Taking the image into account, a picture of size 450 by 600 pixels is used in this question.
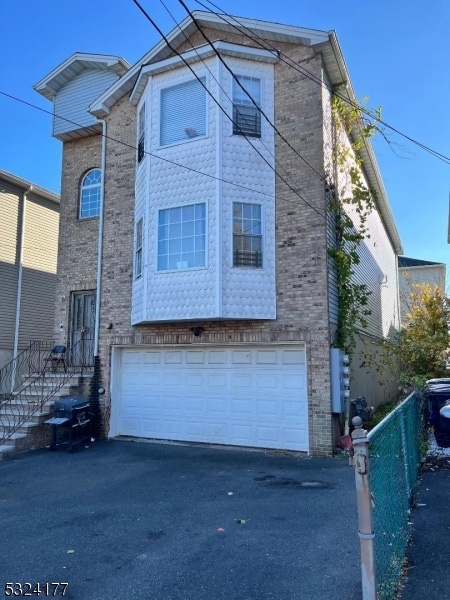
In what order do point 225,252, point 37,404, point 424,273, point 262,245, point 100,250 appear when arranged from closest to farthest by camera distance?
point 225,252, point 262,245, point 37,404, point 100,250, point 424,273

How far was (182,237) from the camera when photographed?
10320mm

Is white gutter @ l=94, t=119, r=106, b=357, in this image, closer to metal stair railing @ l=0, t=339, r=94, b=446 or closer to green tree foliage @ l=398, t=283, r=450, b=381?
metal stair railing @ l=0, t=339, r=94, b=446

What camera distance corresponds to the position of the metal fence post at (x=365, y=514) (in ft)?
9.59

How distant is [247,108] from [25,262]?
11.1 m

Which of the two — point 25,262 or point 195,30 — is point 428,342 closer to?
point 195,30

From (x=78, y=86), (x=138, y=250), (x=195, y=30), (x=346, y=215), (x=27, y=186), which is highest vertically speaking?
(x=78, y=86)

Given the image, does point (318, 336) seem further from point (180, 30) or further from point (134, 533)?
point (180, 30)

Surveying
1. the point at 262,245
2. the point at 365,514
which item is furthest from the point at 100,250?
the point at 365,514

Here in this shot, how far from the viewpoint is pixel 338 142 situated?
11.4 m

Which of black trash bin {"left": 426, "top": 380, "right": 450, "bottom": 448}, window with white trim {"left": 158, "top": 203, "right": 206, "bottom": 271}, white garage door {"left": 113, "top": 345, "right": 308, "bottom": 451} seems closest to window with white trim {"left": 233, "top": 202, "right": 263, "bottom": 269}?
window with white trim {"left": 158, "top": 203, "right": 206, "bottom": 271}

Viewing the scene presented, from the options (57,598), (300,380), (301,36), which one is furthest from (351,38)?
(57,598)

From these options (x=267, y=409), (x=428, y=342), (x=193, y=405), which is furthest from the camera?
(x=428, y=342)

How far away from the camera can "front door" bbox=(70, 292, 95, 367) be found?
12.6 m

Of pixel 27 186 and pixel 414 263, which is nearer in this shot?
pixel 27 186
